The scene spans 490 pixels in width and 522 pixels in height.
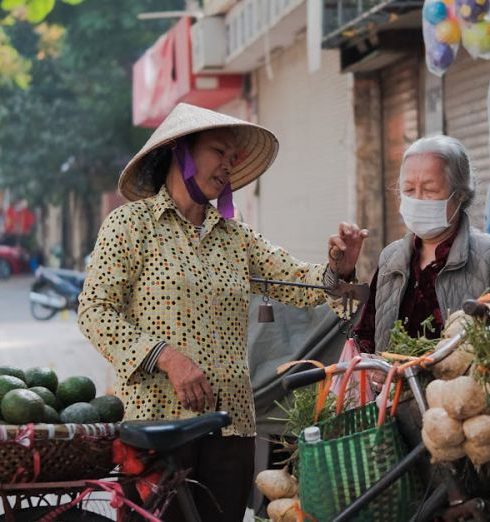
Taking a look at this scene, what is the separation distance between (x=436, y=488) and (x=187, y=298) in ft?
3.26

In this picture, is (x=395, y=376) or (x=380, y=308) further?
(x=380, y=308)

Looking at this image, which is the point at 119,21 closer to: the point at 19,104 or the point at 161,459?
the point at 19,104

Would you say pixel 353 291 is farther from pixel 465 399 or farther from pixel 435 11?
pixel 435 11

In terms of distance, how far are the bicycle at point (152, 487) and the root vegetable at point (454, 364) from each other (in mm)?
568

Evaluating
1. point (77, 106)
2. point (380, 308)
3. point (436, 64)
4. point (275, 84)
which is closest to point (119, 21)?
point (77, 106)

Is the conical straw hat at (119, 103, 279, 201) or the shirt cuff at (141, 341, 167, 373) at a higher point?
the conical straw hat at (119, 103, 279, 201)

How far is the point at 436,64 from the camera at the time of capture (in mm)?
6750

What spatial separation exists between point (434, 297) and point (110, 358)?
3.48 feet

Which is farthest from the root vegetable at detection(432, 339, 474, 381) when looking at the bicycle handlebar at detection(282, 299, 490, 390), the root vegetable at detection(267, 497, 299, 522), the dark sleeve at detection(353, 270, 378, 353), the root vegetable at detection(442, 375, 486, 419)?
the dark sleeve at detection(353, 270, 378, 353)

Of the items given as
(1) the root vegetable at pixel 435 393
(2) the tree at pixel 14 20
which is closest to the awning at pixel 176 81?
(2) the tree at pixel 14 20

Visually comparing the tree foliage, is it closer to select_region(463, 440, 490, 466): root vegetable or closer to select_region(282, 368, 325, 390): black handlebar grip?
select_region(282, 368, 325, 390): black handlebar grip

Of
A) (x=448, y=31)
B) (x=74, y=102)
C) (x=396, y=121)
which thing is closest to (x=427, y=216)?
(x=448, y=31)

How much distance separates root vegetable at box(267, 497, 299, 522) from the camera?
320cm

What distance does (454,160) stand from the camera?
13.1ft
